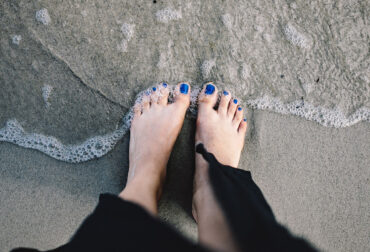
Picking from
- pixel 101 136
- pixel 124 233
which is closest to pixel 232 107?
pixel 101 136

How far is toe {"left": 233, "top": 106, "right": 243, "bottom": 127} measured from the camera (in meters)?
1.35

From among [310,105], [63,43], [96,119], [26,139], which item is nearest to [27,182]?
[26,139]

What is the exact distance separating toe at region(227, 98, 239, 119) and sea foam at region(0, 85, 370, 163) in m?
0.10

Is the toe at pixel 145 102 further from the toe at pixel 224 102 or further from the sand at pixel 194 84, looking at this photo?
the toe at pixel 224 102

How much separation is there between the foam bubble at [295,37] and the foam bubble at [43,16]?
1.16 m

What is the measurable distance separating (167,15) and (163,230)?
1.01 meters

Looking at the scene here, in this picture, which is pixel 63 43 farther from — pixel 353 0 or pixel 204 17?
pixel 353 0

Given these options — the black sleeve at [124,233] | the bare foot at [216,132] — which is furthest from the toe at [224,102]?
the black sleeve at [124,233]

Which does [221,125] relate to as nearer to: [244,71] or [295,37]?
[244,71]

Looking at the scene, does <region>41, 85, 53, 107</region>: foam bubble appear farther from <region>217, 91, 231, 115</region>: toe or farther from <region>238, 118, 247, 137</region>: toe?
<region>238, 118, 247, 137</region>: toe

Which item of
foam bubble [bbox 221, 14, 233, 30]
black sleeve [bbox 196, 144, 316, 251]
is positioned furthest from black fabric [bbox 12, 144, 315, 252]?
foam bubble [bbox 221, 14, 233, 30]

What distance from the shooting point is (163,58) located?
1.33 metres

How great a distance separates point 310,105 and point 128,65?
2.98ft

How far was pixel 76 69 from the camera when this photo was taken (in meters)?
1.32
